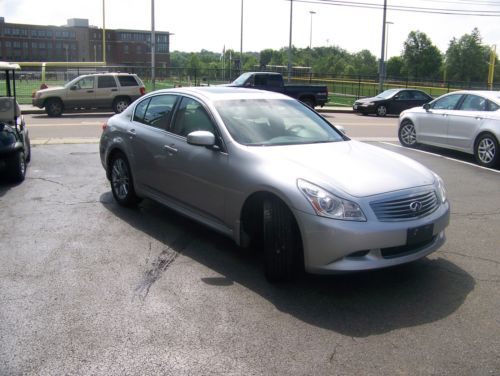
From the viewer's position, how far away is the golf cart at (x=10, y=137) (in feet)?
25.8

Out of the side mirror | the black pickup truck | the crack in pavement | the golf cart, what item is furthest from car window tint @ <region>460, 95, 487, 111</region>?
the black pickup truck

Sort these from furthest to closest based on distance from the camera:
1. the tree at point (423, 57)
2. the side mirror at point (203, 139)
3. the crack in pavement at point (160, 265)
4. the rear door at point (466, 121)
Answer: the tree at point (423, 57)
the rear door at point (466, 121)
the side mirror at point (203, 139)
the crack in pavement at point (160, 265)

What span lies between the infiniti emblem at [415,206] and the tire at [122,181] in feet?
11.6

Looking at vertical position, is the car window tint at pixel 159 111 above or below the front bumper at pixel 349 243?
above

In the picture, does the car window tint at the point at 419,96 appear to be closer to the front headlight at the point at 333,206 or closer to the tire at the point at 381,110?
the tire at the point at 381,110

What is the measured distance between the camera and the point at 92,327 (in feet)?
12.4

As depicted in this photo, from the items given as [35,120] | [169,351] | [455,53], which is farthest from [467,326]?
[455,53]

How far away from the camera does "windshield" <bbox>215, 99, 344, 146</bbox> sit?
17.2 feet

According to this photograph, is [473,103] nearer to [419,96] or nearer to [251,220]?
[251,220]

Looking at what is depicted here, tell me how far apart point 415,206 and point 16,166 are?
6.08m

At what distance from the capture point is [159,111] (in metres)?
6.28

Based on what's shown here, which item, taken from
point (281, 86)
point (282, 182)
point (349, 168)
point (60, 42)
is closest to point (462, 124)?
point (349, 168)

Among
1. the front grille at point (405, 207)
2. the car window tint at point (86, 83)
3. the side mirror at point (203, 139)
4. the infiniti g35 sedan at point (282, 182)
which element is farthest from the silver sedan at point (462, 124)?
the car window tint at point (86, 83)

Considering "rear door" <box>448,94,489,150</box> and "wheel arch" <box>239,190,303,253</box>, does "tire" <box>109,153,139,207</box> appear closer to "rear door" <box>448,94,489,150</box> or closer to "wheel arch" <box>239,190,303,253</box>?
"wheel arch" <box>239,190,303,253</box>
